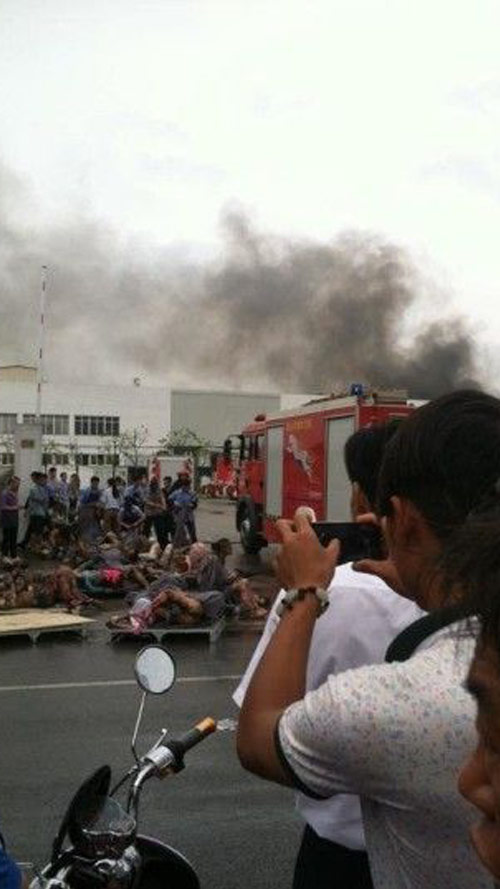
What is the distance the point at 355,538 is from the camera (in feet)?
6.27

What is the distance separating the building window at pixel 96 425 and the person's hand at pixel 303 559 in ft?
259

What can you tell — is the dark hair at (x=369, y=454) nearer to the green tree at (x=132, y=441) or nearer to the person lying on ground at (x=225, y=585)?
the person lying on ground at (x=225, y=585)

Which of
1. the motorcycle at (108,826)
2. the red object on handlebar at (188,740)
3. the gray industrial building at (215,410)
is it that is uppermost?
the gray industrial building at (215,410)

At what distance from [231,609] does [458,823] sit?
406 inches

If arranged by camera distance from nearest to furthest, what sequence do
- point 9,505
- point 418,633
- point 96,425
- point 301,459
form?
point 418,633, point 301,459, point 9,505, point 96,425

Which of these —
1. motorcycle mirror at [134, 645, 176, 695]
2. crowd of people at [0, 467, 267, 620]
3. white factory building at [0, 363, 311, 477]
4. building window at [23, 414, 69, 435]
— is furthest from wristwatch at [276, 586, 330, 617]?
building window at [23, 414, 69, 435]

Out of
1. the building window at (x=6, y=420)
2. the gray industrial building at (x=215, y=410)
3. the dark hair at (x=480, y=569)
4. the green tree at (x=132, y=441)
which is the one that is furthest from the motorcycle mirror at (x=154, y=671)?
the gray industrial building at (x=215, y=410)

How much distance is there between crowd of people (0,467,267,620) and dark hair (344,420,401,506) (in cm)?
833

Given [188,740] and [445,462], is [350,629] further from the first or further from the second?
[188,740]

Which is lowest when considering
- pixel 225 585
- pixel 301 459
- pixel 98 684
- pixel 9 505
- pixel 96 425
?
pixel 98 684

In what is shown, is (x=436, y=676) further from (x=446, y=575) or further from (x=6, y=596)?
(x=6, y=596)

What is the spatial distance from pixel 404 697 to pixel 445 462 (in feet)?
1.39

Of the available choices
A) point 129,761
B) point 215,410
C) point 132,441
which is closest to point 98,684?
point 129,761

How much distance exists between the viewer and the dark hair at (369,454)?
2117mm
